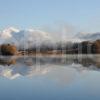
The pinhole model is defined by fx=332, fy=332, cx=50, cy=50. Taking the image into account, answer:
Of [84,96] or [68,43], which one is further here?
[68,43]

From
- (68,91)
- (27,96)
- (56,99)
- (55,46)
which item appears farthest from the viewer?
(55,46)

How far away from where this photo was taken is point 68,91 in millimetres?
6168

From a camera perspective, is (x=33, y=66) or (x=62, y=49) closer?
(x=33, y=66)

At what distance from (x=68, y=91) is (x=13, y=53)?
112ft

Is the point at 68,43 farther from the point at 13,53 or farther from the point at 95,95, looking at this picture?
the point at 95,95

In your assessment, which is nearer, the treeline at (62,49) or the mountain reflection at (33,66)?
the mountain reflection at (33,66)

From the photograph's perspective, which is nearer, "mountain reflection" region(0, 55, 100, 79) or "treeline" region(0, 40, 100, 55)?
"mountain reflection" region(0, 55, 100, 79)

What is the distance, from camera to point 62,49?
52188 millimetres

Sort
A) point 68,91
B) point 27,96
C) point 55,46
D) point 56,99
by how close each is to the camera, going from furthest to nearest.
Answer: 1. point 55,46
2. point 68,91
3. point 27,96
4. point 56,99

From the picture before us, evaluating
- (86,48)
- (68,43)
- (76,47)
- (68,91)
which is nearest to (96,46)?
(86,48)

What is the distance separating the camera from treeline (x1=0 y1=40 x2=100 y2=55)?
4006 centimetres

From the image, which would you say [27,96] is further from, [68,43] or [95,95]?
[68,43]

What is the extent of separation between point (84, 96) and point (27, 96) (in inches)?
37.6

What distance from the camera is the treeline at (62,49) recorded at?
4006 cm
